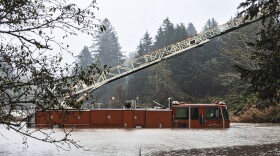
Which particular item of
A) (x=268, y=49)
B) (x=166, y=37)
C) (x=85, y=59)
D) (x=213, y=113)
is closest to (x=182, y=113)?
(x=213, y=113)

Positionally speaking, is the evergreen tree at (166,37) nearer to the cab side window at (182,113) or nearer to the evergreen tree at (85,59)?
the evergreen tree at (85,59)

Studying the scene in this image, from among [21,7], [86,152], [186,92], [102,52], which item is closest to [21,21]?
[21,7]

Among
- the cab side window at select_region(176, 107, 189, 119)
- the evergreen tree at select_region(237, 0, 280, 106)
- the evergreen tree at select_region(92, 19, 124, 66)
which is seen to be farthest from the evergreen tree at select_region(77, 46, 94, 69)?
the evergreen tree at select_region(237, 0, 280, 106)

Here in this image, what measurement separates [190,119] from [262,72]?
16.4 metres

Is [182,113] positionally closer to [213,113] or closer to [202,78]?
[213,113]

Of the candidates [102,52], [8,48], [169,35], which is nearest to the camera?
[8,48]

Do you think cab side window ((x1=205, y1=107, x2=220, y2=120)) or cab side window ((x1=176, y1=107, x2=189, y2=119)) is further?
cab side window ((x1=176, y1=107, x2=189, y2=119))

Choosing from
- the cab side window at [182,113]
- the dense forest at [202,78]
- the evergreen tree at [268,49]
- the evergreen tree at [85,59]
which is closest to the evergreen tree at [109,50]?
the evergreen tree at [85,59]

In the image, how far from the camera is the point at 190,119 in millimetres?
26266

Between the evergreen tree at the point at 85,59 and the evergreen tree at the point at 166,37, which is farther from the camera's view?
the evergreen tree at the point at 85,59

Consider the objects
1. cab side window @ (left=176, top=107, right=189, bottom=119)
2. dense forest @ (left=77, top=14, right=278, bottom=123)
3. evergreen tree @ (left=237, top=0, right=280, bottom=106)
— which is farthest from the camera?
dense forest @ (left=77, top=14, right=278, bottom=123)

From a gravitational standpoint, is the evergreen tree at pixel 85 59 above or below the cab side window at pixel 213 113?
above

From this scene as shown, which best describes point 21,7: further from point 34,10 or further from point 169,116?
point 169,116

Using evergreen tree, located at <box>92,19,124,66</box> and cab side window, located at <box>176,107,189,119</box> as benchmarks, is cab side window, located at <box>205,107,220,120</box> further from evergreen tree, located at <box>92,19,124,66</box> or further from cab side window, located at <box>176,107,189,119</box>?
evergreen tree, located at <box>92,19,124,66</box>
